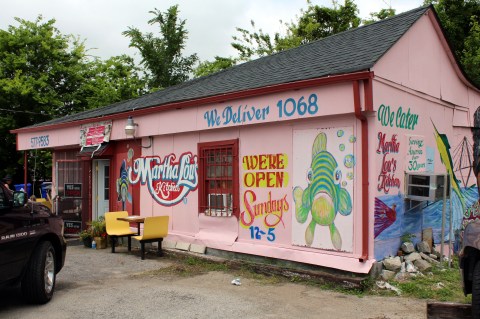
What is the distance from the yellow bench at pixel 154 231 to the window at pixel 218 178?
0.87 metres

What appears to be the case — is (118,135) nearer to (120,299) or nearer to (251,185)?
(251,185)

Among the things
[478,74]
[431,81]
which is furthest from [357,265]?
[478,74]

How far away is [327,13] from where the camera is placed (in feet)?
86.9

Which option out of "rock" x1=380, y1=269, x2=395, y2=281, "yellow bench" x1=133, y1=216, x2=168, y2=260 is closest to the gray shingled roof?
"yellow bench" x1=133, y1=216, x2=168, y2=260

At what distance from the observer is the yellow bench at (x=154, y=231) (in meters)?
9.83

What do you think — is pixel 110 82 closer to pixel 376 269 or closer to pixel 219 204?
pixel 219 204

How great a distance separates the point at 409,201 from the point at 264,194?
2.59 m

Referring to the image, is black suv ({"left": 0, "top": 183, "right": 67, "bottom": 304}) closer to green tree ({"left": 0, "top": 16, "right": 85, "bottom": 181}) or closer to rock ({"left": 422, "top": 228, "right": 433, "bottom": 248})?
rock ({"left": 422, "top": 228, "right": 433, "bottom": 248})

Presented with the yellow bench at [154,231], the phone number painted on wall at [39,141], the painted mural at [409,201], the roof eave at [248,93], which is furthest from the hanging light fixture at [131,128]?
the painted mural at [409,201]

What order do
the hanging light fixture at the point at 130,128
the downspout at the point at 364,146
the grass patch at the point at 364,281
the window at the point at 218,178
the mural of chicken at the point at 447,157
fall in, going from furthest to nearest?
the hanging light fixture at the point at 130,128, the mural of chicken at the point at 447,157, the window at the point at 218,178, the downspout at the point at 364,146, the grass patch at the point at 364,281

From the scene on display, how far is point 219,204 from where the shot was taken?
977 cm

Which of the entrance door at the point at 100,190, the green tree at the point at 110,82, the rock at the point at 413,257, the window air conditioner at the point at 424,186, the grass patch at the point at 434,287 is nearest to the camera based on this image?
the grass patch at the point at 434,287

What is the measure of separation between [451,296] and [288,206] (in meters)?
2.97

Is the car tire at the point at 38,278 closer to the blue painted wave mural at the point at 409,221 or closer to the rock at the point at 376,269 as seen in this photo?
the rock at the point at 376,269
